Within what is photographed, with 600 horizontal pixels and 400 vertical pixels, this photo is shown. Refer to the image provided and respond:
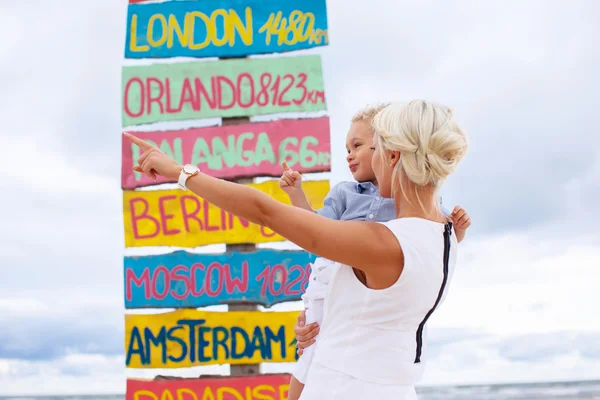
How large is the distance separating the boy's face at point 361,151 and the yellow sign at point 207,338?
271cm

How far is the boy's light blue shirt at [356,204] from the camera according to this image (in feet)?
6.64

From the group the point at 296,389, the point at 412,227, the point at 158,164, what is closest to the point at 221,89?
the point at 296,389

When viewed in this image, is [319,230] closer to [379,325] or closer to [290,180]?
[379,325]

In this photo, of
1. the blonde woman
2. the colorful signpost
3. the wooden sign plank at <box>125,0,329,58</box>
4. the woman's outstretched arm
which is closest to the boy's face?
the blonde woman

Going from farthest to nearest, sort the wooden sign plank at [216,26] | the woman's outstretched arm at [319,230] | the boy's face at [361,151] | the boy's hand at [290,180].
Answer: the wooden sign plank at [216,26], the boy's face at [361,151], the boy's hand at [290,180], the woman's outstretched arm at [319,230]

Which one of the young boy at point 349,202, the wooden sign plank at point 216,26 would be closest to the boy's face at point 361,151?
the young boy at point 349,202

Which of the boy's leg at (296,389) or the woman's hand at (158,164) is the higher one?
the woman's hand at (158,164)

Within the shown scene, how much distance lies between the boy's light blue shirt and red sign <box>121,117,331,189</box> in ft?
8.17

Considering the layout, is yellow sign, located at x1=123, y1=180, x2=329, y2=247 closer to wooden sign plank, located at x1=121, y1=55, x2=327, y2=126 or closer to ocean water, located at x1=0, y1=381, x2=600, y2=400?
wooden sign plank, located at x1=121, y1=55, x2=327, y2=126

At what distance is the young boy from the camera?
203 cm

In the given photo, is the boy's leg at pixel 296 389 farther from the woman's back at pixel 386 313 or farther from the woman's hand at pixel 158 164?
the woman's hand at pixel 158 164

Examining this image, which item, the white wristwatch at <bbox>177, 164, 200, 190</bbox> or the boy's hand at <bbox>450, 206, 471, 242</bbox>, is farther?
the boy's hand at <bbox>450, 206, 471, 242</bbox>

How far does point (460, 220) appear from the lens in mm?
1827

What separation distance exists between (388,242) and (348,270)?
0.11 m
